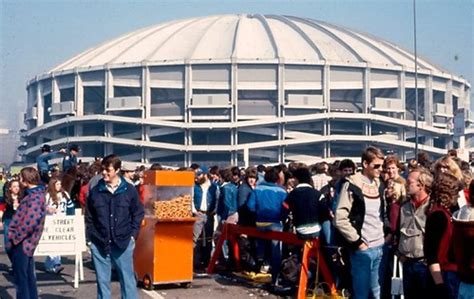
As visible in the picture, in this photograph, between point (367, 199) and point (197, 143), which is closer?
point (367, 199)

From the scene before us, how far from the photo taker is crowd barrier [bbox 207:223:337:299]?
26.9 feet

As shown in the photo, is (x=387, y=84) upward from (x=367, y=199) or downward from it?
upward

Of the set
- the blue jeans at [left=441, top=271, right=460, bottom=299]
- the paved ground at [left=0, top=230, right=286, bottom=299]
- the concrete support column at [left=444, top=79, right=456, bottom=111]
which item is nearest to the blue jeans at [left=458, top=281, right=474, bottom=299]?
the blue jeans at [left=441, top=271, right=460, bottom=299]

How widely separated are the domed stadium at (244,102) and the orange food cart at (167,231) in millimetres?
60768

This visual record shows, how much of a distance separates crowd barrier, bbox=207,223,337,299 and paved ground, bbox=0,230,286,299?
0.53m

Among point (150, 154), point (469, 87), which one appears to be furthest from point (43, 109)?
point (469, 87)

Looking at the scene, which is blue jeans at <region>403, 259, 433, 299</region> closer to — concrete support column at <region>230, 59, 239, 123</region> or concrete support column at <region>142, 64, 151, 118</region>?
concrete support column at <region>230, 59, 239, 123</region>

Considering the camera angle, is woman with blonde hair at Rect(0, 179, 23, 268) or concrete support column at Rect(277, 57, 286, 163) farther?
concrete support column at Rect(277, 57, 286, 163)

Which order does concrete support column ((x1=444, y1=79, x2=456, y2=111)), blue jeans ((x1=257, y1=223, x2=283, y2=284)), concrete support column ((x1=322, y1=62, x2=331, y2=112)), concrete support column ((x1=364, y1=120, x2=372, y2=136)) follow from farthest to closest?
concrete support column ((x1=444, y1=79, x2=456, y2=111)) < concrete support column ((x1=364, y1=120, x2=372, y2=136)) < concrete support column ((x1=322, y1=62, x2=331, y2=112)) < blue jeans ((x1=257, y1=223, x2=283, y2=284))

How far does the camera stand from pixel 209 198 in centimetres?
1227

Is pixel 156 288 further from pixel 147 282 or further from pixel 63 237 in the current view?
pixel 63 237

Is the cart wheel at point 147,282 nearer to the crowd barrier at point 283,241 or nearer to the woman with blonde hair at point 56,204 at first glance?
the crowd barrier at point 283,241

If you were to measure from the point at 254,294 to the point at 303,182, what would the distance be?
1793mm

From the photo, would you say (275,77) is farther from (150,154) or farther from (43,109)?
(43,109)
